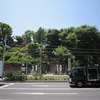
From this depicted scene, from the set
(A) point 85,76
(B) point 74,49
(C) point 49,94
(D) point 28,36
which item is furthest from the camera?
(D) point 28,36

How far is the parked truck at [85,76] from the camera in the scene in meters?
19.7

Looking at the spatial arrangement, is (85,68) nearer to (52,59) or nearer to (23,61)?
(23,61)

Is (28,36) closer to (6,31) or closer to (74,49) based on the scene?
(6,31)

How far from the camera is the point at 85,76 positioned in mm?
19828

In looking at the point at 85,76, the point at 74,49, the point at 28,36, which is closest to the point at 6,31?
the point at 28,36

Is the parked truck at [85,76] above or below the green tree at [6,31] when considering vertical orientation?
below

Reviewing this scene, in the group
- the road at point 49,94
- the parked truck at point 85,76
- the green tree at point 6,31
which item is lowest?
the road at point 49,94

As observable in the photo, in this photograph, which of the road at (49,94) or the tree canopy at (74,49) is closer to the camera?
the road at (49,94)

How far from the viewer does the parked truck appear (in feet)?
64.7

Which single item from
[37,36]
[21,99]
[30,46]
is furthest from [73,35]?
[21,99]

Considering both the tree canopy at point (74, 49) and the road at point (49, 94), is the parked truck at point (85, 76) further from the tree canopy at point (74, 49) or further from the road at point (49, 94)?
the tree canopy at point (74, 49)

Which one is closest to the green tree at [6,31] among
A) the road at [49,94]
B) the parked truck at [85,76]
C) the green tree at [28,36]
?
the green tree at [28,36]

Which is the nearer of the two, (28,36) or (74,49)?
(74,49)

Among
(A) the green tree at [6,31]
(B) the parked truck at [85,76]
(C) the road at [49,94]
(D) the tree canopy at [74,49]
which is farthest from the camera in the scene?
(A) the green tree at [6,31]
